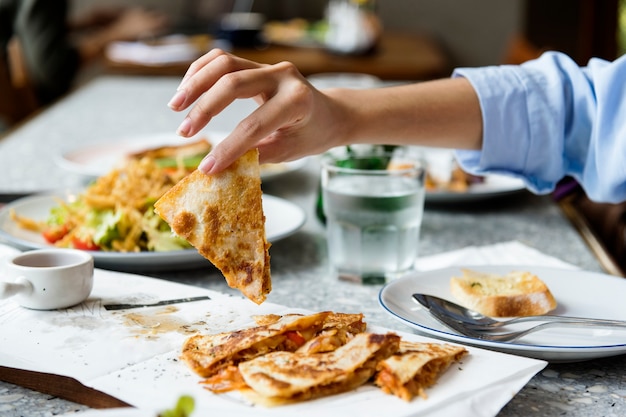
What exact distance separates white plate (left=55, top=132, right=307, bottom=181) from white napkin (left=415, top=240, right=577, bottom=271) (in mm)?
523

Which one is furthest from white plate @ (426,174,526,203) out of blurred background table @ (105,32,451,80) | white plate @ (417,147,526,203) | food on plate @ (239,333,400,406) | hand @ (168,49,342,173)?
blurred background table @ (105,32,451,80)

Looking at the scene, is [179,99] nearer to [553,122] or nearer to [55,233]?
[55,233]

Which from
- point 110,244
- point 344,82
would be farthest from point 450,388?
point 344,82

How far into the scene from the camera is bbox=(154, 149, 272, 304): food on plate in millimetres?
1009

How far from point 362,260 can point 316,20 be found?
19.0ft

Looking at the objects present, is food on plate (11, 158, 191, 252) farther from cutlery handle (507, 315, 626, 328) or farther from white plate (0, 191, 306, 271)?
cutlery handle (507, 315, 626, 328)

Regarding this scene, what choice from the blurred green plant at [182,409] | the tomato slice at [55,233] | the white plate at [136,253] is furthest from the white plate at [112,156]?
the blurred green plant at [182,409]

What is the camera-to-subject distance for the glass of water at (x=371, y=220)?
1.30m

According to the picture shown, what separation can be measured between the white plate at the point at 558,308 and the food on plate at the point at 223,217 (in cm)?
19

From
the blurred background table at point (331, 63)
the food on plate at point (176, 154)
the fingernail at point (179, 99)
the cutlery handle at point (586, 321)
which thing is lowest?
the blurred background table at point (331, 63)

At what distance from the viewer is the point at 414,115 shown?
4.30 feet

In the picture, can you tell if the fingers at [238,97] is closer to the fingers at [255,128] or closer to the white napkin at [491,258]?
the fingers at [255,128]

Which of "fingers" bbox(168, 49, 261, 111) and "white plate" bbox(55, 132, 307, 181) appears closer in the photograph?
"fingers" bbox(168, 49, 261, 111)

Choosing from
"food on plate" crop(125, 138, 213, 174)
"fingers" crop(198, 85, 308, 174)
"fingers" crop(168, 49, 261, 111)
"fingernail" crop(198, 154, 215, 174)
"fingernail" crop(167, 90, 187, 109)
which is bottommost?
"food on plate" crop(125, 138, 213, 174)
